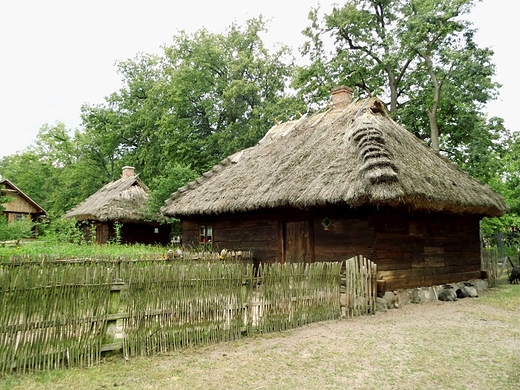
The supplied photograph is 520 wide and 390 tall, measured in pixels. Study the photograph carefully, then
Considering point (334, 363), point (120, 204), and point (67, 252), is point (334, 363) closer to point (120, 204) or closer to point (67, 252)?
point (67, 252)

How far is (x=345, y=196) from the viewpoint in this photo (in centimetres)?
867

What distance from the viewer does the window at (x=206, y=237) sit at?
1454cm

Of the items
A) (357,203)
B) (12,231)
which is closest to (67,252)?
(357,203)

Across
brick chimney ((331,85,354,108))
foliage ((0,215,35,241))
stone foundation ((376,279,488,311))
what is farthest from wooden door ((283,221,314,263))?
foliage ((0,215,35,241))

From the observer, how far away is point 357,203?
8516mm

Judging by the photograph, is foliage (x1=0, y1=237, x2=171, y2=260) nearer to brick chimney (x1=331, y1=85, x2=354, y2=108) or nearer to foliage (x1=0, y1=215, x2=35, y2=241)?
foliage (x1=0, y1=215, x2=35, y2=241)

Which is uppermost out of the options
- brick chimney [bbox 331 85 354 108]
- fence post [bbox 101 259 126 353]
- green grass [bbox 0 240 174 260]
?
brick chimney [bbox 331 85 354 108]

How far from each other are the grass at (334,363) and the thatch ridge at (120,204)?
55.3ft

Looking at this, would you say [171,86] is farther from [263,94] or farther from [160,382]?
[160,382]

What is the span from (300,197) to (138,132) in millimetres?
25769

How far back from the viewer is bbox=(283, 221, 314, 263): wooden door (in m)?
10.7

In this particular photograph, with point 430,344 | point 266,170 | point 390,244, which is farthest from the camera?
point 266,170

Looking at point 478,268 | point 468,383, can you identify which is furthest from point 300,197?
point 478,268

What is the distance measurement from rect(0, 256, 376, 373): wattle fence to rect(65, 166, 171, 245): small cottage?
16072 millimetres
